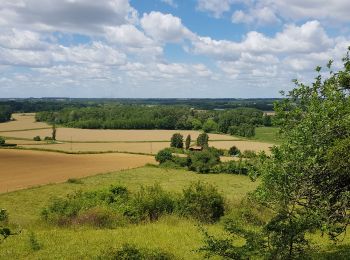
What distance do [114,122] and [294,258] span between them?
520ft

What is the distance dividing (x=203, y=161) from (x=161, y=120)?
9120cm

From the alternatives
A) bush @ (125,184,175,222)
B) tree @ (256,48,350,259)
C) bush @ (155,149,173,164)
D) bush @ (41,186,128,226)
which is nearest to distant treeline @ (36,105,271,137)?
bush @ (155,149,173,164)

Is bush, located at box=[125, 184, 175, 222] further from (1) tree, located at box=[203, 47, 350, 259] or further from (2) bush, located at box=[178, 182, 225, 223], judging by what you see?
(1) tree, located at box=[203, 47, 350, 259]

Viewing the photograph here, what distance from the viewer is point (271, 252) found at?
10461 millimetres

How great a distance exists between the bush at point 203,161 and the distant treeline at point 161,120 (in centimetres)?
6016

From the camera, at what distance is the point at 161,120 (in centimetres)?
16962

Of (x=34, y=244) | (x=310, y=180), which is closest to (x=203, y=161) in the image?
(x=34, y=244)

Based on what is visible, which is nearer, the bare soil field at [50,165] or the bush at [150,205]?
the bush at [150,205]

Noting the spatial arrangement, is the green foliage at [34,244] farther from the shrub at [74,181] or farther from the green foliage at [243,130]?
the green foliage at [243,130]

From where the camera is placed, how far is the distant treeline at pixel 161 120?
519ft

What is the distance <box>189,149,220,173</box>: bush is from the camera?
78.5 metres

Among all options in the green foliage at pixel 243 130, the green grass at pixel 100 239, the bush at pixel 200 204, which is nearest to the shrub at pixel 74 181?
the green grass at pixel 100 239

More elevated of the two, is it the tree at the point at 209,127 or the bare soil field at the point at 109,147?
the tree at the point at 209,127

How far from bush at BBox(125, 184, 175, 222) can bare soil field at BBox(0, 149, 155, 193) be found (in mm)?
30798
